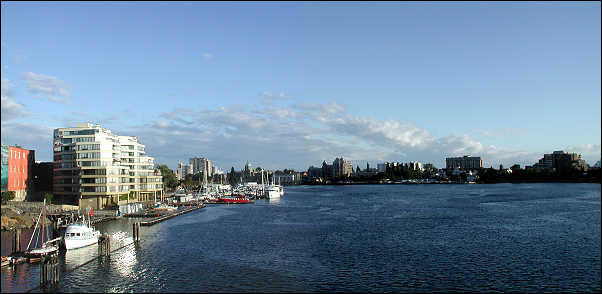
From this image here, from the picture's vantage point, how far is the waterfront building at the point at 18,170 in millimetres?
122775

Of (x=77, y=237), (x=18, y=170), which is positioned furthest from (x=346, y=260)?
(x=18, y=170)

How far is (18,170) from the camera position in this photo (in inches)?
5246

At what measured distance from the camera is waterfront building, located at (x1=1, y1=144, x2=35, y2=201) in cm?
12278

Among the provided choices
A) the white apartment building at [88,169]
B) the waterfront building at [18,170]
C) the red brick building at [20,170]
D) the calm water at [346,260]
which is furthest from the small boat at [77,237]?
the red brick building at [20,170]

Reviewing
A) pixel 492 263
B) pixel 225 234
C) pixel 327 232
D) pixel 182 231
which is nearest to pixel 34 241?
pixel 182 231

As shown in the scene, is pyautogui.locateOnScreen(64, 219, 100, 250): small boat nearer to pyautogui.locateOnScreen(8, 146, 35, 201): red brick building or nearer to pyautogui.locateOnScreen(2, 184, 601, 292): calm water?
pyautogui.locateOnScreen(2, 184, 601, 292): calm water

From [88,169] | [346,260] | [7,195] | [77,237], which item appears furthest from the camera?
[88,169]

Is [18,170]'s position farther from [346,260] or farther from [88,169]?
[346,260]

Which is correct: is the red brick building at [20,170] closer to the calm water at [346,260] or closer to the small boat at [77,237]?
the calm water at [346,260]

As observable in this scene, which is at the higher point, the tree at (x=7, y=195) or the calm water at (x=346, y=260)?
the tree at (x=7, y=195)

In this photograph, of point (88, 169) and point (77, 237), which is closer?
point (77, 237)

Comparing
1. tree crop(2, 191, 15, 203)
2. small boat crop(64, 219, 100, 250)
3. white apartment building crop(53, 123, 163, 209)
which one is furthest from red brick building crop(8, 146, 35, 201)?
small boat crop(64, 219, 100, 250)

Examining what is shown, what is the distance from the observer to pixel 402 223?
9850 cm

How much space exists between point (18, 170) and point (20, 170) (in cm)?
169
